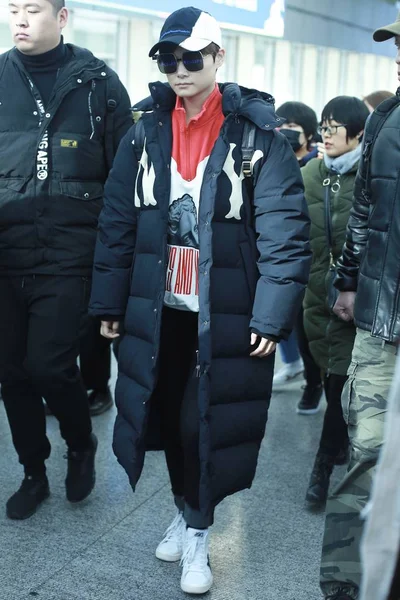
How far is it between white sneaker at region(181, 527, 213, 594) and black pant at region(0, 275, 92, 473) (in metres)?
0.86

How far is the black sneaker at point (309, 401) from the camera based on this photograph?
582cm

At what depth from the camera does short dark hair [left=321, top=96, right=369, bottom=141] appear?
183 inches

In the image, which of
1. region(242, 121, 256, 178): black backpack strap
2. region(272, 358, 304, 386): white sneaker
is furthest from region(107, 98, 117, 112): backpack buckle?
region(272, 358, 304, 386): white sneaker

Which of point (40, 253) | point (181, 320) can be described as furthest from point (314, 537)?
point (40, 253)

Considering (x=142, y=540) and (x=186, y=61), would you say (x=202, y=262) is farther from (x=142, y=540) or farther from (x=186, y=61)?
(x=142, y=540)

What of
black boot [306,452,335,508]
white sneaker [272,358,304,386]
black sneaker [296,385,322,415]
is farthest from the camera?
white sneaker [272,358,304,386]

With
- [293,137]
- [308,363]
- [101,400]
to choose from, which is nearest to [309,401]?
[308,363]

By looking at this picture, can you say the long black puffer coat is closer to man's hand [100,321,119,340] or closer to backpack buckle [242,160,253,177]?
backpack buckle [242,160,253,177]

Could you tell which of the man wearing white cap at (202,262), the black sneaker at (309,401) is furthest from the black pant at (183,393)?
the black sneaker at (309,401)

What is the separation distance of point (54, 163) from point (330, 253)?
4.67 feet

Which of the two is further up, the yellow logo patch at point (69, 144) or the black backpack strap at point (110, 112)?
the black backpack strap at point (110, 112)

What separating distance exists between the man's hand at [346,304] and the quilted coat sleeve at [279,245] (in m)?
0.34

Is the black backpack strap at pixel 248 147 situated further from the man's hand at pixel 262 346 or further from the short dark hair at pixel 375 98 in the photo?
the short dark hair at pixel 375 98

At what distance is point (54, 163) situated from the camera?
394 centimetres
